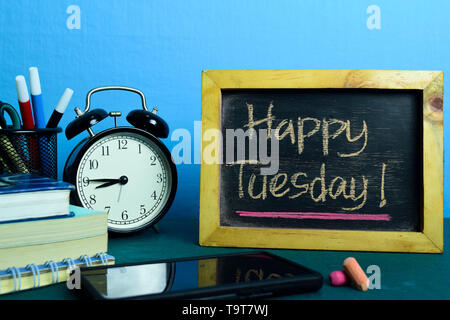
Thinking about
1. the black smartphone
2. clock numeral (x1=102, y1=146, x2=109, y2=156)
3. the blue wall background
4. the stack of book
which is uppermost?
the blue wall background

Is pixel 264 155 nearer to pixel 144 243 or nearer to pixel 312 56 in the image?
pixel 144 243

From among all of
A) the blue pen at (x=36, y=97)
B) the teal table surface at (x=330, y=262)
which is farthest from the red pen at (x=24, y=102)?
the teal table surface at (x=330, y=262)

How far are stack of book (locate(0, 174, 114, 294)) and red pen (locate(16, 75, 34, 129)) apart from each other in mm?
263

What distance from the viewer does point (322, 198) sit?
971mm

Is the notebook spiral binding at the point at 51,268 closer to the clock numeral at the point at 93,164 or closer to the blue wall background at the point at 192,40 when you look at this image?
the clock numeral at the point at 93,164

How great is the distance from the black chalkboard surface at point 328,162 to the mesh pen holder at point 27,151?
397 millimetres

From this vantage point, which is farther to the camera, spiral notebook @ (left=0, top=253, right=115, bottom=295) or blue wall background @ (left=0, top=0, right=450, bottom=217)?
blue wall background @ (left=0, top=0, right=450, bottom=217)

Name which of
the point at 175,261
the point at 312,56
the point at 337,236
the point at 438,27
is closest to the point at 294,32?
the point at 312,56

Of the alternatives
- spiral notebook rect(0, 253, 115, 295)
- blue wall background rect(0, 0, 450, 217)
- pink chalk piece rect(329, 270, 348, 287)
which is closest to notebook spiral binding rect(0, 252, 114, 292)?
spiral notebook rect(0, 253, 115, 295)

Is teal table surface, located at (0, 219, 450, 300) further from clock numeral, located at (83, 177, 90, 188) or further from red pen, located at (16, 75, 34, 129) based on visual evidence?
red pen, located at (16, 75, 34, 129)

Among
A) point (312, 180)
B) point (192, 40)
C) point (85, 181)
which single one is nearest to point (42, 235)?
point (85, 181)

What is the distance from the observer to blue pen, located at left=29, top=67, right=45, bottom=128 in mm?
1050

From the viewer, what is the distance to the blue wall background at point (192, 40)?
138 cm

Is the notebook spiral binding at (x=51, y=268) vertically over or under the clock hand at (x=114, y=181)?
under
